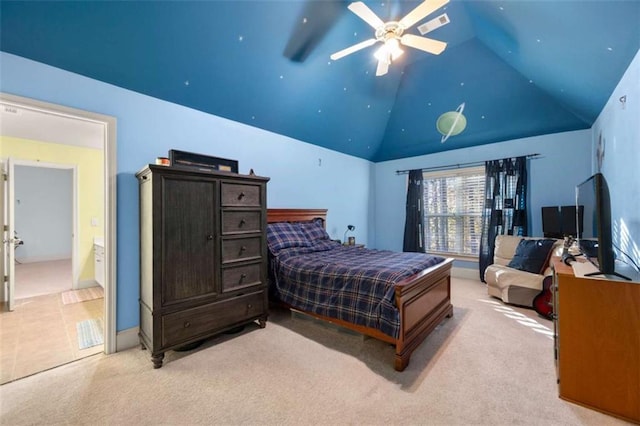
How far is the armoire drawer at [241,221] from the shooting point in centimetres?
260

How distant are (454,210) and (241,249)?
4.24 metres

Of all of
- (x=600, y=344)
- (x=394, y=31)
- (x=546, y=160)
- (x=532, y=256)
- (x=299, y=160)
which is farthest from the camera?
(x=299, y=160)

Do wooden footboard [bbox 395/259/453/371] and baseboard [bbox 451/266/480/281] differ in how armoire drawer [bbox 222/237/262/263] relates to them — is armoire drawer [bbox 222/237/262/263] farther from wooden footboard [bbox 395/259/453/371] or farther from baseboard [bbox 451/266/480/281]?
baseboard [bbox 451/266/480/281]

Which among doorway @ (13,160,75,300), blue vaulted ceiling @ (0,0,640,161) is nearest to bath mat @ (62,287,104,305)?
doorway @ (13,160,75,300)

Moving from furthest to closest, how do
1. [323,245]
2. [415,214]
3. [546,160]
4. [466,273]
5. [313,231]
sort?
[415,214], [466,273], [546,160], [313,231], [323,245]

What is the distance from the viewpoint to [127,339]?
252cm

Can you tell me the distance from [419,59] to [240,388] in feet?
15.3

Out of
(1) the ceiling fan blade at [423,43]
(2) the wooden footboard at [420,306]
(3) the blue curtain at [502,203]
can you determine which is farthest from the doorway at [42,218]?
(3) the blue curtain at [502,203]

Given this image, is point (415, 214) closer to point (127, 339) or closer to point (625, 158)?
point (625, 158)

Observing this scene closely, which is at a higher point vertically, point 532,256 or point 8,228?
point 8,228

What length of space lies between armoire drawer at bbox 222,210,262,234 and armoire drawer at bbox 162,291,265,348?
26.6 inches

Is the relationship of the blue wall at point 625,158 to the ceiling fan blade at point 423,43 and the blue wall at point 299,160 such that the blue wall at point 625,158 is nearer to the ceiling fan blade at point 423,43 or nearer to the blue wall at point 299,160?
the blue wall at point 299,160

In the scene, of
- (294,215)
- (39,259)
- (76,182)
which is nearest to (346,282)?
(294,215)

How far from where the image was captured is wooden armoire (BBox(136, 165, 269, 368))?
2.19 m
